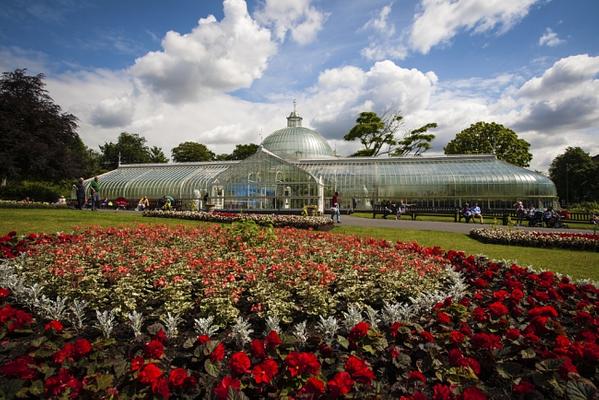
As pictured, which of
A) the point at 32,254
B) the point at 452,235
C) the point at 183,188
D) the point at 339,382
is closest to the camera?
the point at 339,382

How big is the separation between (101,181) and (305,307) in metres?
51.7

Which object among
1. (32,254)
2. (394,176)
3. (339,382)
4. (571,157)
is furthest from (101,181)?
(571,157)

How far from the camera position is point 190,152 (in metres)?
85.4

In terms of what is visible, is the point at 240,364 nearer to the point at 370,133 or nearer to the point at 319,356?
→ the point at 319,356

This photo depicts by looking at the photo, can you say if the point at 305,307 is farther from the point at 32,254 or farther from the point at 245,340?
the point at 32,254

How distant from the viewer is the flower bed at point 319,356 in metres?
3.11

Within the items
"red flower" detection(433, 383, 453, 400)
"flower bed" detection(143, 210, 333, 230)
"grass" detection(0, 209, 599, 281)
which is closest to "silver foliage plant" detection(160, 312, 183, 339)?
"red flower" detection(433, 383, 453, 400)

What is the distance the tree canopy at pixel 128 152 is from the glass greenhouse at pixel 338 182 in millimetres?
44501

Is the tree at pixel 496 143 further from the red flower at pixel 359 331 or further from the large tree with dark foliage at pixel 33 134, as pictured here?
the red flower at pixel 359 331

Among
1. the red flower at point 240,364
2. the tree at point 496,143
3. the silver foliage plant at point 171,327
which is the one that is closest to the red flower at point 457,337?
the red flower at point 240,364

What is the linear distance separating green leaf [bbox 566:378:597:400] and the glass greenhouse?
30740 mm

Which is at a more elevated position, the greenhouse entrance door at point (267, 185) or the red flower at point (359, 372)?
the greenhouse entrance door at point (267, 185)

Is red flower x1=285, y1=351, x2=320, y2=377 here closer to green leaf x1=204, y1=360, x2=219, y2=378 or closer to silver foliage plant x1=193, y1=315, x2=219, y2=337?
green leaf x1=204, y1=360, x2=219, y2=378

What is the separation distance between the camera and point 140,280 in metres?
6.13
